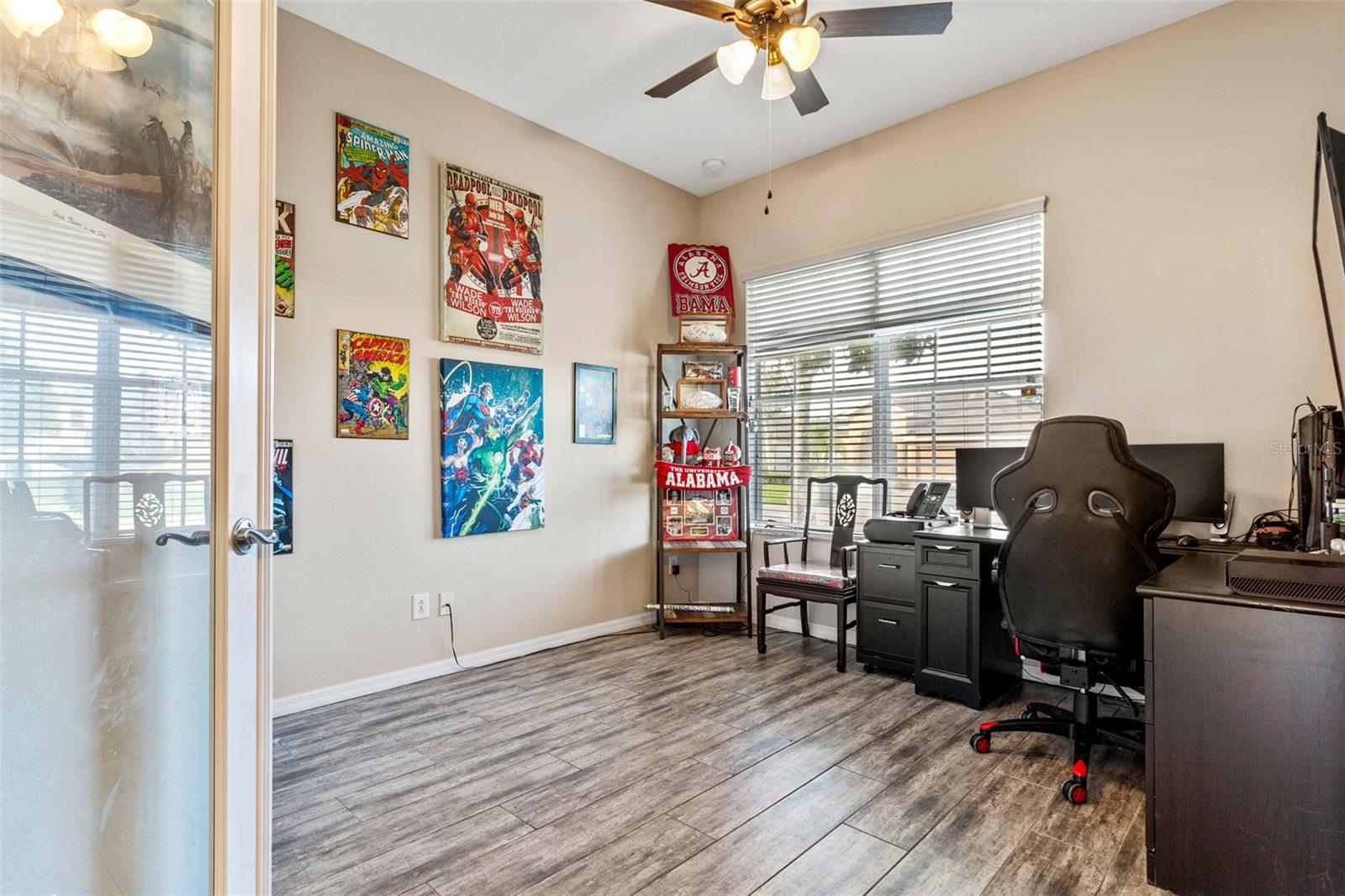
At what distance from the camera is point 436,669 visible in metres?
3.27

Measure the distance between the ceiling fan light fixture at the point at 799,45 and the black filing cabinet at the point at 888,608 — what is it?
223cm

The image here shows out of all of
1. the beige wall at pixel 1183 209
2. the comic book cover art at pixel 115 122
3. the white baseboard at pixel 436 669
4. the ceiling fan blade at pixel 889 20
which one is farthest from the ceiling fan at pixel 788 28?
the white baseboard at pixel 436 669

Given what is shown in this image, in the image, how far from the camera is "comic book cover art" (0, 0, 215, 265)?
34.3 inches

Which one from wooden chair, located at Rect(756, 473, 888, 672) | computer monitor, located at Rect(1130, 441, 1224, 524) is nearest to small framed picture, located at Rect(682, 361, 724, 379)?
wooden chair, located at Rect(756, 473, 888, 672)

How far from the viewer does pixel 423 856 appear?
1.78 meters

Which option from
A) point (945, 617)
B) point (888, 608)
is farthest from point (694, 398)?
point (945, 617)

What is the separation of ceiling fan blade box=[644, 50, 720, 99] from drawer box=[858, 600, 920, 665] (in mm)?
2635

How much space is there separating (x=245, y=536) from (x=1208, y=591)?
7.26 ft

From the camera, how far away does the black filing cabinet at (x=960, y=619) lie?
287 cm

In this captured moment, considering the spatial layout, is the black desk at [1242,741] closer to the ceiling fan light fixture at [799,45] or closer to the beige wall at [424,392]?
the ceiling fan light fixture at [799,45]

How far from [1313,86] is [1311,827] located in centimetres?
272

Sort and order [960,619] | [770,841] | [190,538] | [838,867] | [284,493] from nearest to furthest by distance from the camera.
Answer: [190,538]
[838,867]
[770,841]
[284,493]
[960,619]

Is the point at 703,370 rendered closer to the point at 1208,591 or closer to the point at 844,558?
the point at 844,558

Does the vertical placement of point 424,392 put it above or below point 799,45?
below
